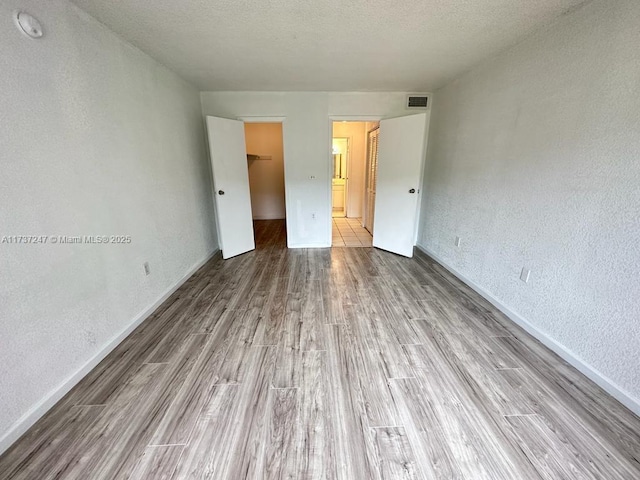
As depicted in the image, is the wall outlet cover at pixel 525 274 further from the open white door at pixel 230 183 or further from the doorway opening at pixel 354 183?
the open white door at pixel 230 183

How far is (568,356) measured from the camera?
1721 mm

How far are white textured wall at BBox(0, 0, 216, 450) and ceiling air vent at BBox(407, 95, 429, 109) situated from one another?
3054 mm

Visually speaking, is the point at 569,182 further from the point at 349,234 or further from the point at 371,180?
the point at 349,234

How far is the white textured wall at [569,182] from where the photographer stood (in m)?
1.40

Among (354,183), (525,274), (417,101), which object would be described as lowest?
(525,274)

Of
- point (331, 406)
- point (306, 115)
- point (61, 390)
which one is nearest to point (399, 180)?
point (306, 115)

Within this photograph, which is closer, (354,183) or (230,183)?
(230,183)

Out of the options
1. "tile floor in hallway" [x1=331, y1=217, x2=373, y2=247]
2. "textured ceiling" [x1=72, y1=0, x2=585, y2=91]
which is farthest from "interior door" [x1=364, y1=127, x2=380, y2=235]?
"textured ceiling" [x1=72, y1=0, x2=585, y2=91]

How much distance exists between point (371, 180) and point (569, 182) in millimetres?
3269

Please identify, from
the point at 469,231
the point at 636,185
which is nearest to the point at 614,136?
the point at 636,185

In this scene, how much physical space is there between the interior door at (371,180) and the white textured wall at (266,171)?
210 centimetres

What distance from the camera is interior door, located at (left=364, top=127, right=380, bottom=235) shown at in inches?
178

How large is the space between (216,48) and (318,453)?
2.90m

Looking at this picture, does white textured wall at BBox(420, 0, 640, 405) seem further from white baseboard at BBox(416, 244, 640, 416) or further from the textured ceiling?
the textured ceiling
